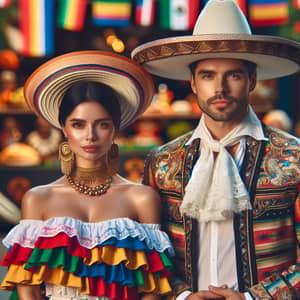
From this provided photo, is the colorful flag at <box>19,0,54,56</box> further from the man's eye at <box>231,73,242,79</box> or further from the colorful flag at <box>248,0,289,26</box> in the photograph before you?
the man's eye at <box>231,73,242,79</box>

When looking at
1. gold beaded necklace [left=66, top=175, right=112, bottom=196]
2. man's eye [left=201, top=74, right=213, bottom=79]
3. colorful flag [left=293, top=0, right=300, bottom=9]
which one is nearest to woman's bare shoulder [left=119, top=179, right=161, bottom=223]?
gold beaded necklace [left=66, top=175, right=112, bottom=196]

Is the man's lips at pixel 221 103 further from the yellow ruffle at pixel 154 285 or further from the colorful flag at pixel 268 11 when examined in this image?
the colorful flag at pixel 268 11

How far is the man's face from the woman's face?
17.9 inches

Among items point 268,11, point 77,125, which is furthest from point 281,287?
point 268,11

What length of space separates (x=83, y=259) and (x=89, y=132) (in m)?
→ 0.54

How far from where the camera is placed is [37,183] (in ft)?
26.3

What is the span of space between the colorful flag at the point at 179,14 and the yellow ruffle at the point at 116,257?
5249 millimetres

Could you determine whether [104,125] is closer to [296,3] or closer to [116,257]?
[116,257]

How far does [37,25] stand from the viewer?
7930 millimetres

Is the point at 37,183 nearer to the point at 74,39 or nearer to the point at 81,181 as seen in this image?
the point at 74,39

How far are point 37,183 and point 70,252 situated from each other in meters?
5.39

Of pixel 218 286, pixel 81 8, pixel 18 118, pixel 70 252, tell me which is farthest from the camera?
pixel 18 118

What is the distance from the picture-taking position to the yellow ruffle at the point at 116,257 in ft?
8.97

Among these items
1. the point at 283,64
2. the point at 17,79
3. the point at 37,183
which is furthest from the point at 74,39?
the point at 283,64
